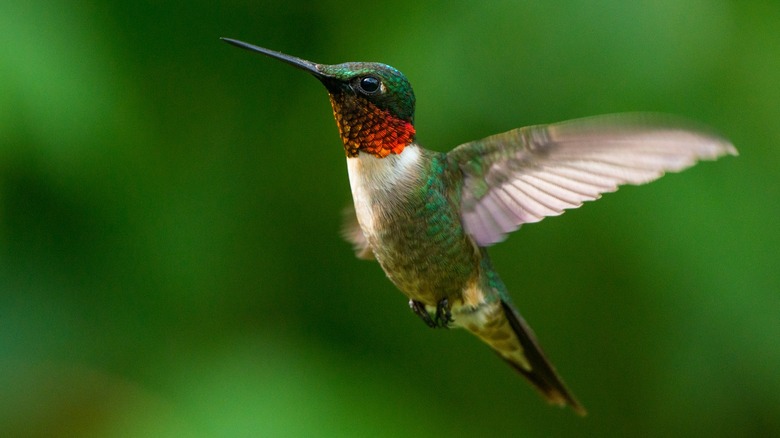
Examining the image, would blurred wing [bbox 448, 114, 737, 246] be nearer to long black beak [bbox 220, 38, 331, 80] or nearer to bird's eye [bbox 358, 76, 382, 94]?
bird's eye [bbox 358, 76, 382, 94]

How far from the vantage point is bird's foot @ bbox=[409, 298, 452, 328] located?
5.74 ft

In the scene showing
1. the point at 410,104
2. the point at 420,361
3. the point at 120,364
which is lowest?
the point at 420,361

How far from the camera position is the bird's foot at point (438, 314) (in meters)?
1.75

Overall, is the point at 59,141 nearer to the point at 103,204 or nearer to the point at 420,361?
the point at 103,204

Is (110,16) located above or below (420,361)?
above

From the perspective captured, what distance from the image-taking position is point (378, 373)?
2525 mm

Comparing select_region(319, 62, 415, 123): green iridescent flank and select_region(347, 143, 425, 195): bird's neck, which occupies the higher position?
select_region(319, 62, 415, 123): green iridescent flank

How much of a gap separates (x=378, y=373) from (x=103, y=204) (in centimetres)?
92

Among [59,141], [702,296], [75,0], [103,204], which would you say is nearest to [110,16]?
[75,0]

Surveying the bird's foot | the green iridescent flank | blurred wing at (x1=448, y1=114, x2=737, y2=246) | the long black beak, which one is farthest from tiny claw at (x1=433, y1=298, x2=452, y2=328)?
the long black beak

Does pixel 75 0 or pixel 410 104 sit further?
pixel 75 0

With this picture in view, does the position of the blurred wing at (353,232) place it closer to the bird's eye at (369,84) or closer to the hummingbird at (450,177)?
the hummingbird at (450,177)

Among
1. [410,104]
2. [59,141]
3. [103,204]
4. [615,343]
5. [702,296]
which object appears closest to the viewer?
[410,104]

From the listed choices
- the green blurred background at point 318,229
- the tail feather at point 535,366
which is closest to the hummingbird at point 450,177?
the tail feather at point 535,366
